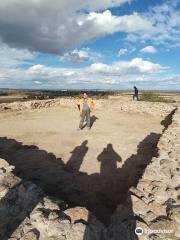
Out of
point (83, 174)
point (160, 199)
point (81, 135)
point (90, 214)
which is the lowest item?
point (83, 174)

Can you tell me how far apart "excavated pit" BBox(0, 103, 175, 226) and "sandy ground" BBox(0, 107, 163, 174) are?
176mm

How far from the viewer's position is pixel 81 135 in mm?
13695

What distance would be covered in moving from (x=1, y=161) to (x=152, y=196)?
10.5 ft

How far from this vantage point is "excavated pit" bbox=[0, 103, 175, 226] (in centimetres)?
664

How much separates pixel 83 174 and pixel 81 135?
5448 millimetres

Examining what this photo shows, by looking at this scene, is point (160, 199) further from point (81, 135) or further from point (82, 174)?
point (81, 135)

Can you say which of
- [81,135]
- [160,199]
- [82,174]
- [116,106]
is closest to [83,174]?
[82,174]

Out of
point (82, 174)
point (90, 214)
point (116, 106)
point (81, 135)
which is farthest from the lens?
point (116, 106)

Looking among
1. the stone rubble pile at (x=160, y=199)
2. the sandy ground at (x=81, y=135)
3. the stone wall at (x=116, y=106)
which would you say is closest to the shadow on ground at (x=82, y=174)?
the sandy ground at (x=81, y=135)

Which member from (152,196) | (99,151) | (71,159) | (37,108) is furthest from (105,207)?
(37,108)

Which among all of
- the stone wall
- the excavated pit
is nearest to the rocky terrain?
the excavated pit

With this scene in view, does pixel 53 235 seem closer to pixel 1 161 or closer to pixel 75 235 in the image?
pixel 75 235

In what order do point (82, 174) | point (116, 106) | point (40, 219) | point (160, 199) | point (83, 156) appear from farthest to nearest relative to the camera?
point (116, 106) → point (83, 156) → point (82, 174) → point (160, 199) → point (40, 219)

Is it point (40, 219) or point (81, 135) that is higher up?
point (40, 219)
